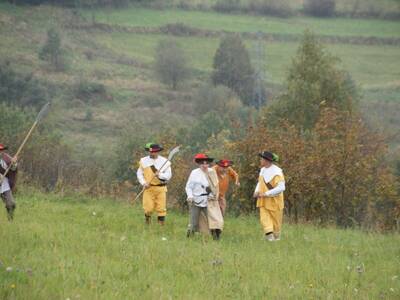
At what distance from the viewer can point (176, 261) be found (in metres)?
12.5

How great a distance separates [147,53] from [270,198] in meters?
85.5

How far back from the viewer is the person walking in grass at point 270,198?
15.5m

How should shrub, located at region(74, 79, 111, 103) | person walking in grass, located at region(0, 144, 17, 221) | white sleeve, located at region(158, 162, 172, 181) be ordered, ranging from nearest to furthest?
person walking in grass, located at region(0, 144, 17, 221) → white sleeve, located at region(158, 162, 172, 181) → shrub, located at region(74, 79, 111, 103)

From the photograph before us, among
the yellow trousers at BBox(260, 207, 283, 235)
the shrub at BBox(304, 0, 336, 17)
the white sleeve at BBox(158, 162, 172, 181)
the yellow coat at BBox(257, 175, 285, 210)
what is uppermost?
the shrub at BBox(304, 0, 336, 17)

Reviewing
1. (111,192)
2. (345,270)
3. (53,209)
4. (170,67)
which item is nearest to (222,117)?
(170,67)

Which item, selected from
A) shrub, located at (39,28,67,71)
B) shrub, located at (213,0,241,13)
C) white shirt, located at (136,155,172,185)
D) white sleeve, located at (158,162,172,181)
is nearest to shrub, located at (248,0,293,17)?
shrub, located at (213,0,241,13)

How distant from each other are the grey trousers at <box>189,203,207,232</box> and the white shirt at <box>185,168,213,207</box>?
0.34ft

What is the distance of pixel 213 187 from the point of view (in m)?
15.7

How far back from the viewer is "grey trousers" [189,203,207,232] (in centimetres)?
1562

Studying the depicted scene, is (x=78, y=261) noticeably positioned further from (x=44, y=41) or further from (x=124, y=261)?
(x=44, y=41)

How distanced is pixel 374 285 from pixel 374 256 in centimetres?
306

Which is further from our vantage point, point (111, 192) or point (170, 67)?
point (170, 67)

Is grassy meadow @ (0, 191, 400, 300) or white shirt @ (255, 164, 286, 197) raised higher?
white shirt @ (255, 164, 286, 197)

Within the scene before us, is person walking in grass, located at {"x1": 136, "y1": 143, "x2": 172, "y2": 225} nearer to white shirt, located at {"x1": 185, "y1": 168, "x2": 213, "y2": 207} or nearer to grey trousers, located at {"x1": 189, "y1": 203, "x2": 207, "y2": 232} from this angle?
white shirt, located at {"x1": 185, "y1": 168, "x2": 213, "y2": 207}
